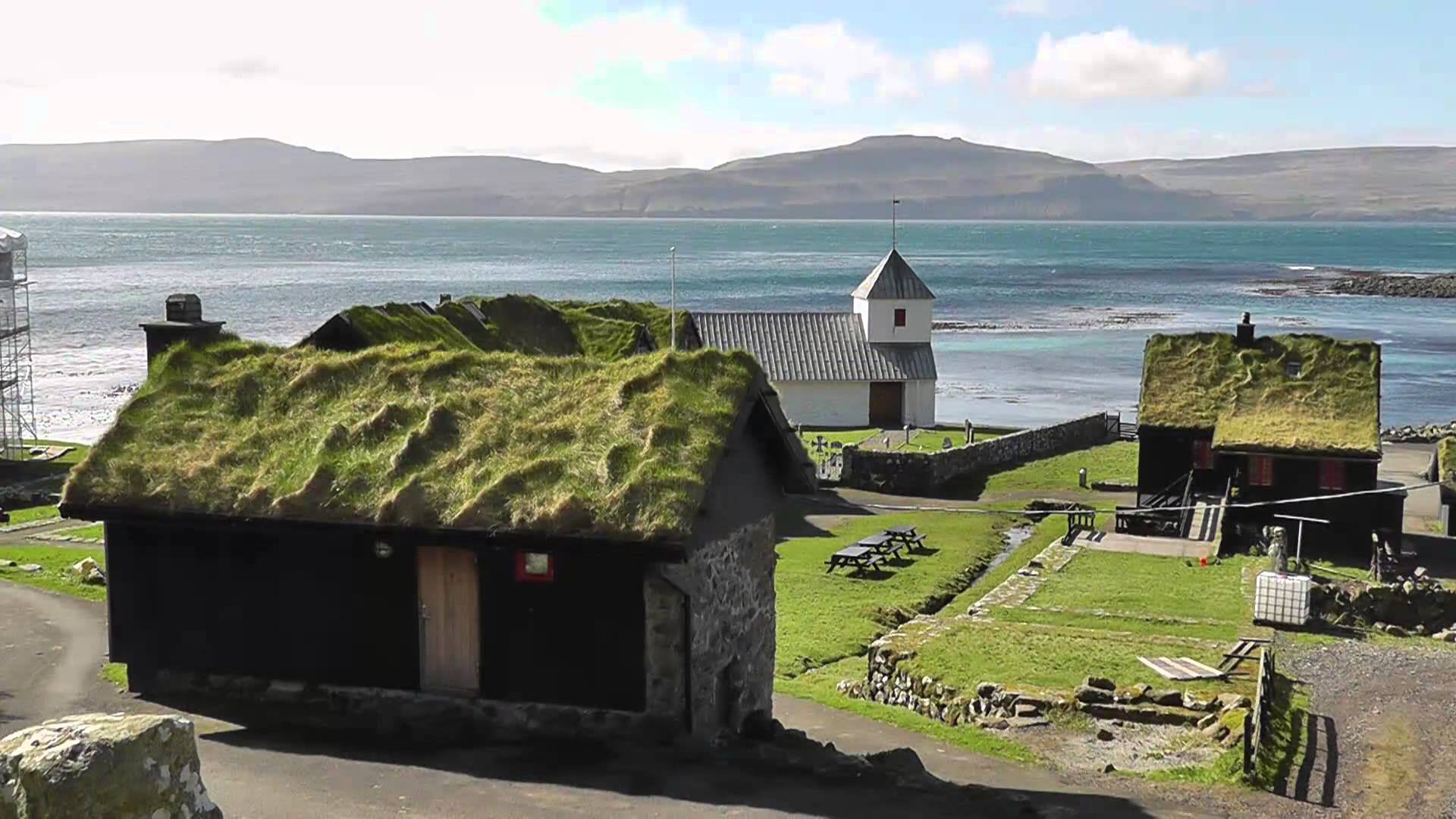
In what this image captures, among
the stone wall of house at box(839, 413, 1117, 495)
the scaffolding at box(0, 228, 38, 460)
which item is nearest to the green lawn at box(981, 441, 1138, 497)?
the stone wall of house at box(839, 413, 1117, 495)

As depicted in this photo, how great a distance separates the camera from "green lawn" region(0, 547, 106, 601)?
82.0 ft

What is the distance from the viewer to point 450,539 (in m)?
16.0

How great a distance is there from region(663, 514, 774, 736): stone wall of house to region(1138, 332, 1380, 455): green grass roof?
901 inches

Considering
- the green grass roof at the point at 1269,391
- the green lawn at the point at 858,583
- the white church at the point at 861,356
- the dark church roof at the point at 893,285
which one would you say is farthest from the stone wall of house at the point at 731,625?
the dark church roof at the point at 893,285

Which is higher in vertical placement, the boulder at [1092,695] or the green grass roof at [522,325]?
the green grass roof at [522,325]

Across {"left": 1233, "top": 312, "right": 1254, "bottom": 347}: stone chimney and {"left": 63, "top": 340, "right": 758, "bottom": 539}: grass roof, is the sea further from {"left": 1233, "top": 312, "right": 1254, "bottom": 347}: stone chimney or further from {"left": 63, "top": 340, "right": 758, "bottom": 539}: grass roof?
{"left": 63, "top": 340, "right": 758, "bottom": 539}: grass roof

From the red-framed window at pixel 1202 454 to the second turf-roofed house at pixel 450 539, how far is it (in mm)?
24696

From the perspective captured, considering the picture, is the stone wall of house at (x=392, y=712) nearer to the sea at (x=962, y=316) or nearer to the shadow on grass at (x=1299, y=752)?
the shadow on grass at (x=1299, y=752)

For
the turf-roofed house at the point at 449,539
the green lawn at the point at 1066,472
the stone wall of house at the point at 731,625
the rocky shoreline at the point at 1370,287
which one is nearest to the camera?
the turf-roofed house at the point at 449,539

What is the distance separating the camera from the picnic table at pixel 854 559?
104 ft

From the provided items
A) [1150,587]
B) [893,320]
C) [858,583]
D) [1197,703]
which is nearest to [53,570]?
[858,583]

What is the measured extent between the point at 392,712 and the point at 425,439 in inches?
119

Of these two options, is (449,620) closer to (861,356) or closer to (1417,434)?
(861,356)

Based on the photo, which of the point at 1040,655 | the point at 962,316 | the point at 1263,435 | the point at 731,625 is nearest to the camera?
the point at 731,625
